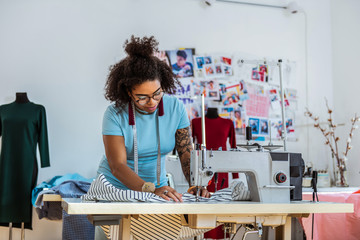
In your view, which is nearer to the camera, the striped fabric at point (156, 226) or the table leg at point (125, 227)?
the table leg at point (125, 227)

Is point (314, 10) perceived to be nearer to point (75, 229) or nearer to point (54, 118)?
point (54, 118)

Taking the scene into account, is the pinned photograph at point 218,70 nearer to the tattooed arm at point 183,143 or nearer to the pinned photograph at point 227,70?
the pinned photograph at point 227,70

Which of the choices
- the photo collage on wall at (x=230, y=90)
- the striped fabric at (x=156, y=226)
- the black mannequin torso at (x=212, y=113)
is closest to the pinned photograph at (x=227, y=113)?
the photo collage on wall at (x=230, y=90)

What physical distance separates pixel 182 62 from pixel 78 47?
99 cm

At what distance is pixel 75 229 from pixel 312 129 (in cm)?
270

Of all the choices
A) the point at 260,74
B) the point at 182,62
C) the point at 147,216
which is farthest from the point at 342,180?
the point at 147,216

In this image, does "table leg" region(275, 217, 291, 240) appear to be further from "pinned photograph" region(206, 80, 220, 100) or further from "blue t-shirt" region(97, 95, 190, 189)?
"pinned photograph" region(206, 80, 220, 100)

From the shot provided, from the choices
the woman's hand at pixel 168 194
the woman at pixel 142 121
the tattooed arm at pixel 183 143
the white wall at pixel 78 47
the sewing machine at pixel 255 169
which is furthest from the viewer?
the white wall at pixel 78 47

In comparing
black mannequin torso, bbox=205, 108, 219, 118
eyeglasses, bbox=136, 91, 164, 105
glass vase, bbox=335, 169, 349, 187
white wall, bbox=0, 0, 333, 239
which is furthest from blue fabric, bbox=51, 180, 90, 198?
glass vase, bbox=335, 169, 349, 187

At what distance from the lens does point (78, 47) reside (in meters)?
4.01

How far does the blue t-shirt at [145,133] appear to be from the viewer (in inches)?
73.6

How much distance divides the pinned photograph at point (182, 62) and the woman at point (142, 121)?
2.19m

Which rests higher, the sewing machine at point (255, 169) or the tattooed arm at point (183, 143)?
the tattooed arm at point (183, 143)

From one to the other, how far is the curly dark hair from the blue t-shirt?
7cm
